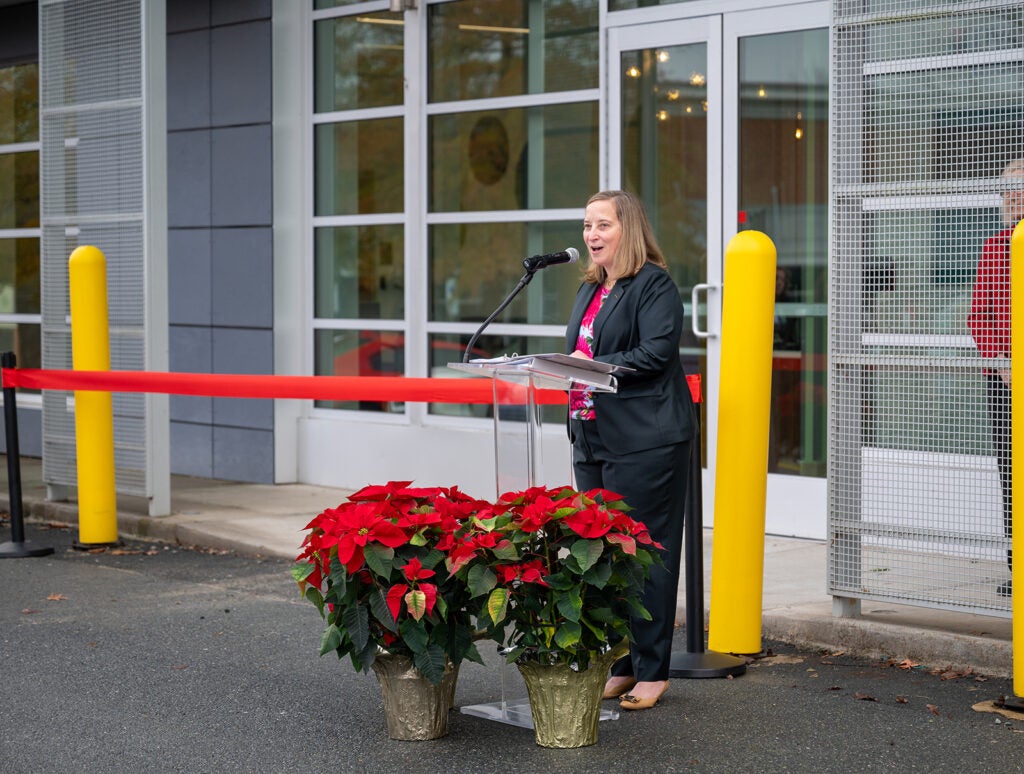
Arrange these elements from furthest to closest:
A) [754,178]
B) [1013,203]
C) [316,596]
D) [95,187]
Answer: [95,187]
[754,178]
[1013,203]
[316,596]

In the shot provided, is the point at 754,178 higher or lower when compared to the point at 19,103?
lower

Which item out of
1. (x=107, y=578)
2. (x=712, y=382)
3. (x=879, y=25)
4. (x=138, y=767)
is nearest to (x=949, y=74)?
(x=879, y=25)

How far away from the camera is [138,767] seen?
190 inches

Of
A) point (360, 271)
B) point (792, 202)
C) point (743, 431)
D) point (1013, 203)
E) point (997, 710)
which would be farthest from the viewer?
point (360, 271)

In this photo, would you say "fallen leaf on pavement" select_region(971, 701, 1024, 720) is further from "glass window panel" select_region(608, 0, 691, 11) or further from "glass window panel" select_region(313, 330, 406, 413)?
"glass window panel" select_region(313, 330, 406, 413)

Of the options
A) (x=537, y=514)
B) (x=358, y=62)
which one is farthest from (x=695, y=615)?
(x=358, y=62)

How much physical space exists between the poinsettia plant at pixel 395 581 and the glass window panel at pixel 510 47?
5607 millimetres

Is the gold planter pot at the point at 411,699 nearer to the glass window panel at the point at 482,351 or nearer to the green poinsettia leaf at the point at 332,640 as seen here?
the green poinsettia leaf at the point at 332,640

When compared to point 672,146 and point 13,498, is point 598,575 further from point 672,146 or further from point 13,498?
point 13,498

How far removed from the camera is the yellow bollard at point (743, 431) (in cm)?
602

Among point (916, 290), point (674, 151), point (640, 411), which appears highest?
point (674, 151)

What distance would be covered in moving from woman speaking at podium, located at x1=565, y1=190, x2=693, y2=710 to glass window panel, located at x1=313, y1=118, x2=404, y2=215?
19.1 ft

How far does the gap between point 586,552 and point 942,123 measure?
2638 millimetres

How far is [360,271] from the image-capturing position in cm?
1144
